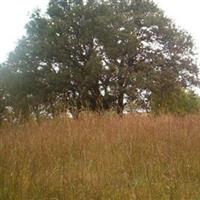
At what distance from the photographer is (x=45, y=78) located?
33.5 meters

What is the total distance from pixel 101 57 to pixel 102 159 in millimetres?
26733

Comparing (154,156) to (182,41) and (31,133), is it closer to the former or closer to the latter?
(31,133)

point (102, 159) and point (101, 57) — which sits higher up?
point (101, 57)

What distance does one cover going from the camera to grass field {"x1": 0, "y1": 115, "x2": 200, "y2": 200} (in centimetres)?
427

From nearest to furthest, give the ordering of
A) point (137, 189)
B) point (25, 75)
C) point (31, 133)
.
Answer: point (137, 189)
point (31, 133)
point (25, 75)

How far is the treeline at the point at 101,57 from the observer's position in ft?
104

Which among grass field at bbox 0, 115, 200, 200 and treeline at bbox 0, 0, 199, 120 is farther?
treeline at bbox 0, 0, 199, 120

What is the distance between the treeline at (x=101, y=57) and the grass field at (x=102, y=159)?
23490mm

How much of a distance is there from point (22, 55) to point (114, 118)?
2722 cm

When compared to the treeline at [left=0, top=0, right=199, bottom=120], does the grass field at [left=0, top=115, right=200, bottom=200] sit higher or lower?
lower

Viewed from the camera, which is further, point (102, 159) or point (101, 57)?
point (101, 57)

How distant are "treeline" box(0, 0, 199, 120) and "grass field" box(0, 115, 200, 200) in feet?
77.1

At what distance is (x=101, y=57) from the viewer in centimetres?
3216

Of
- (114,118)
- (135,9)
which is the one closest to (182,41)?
(135,9)
